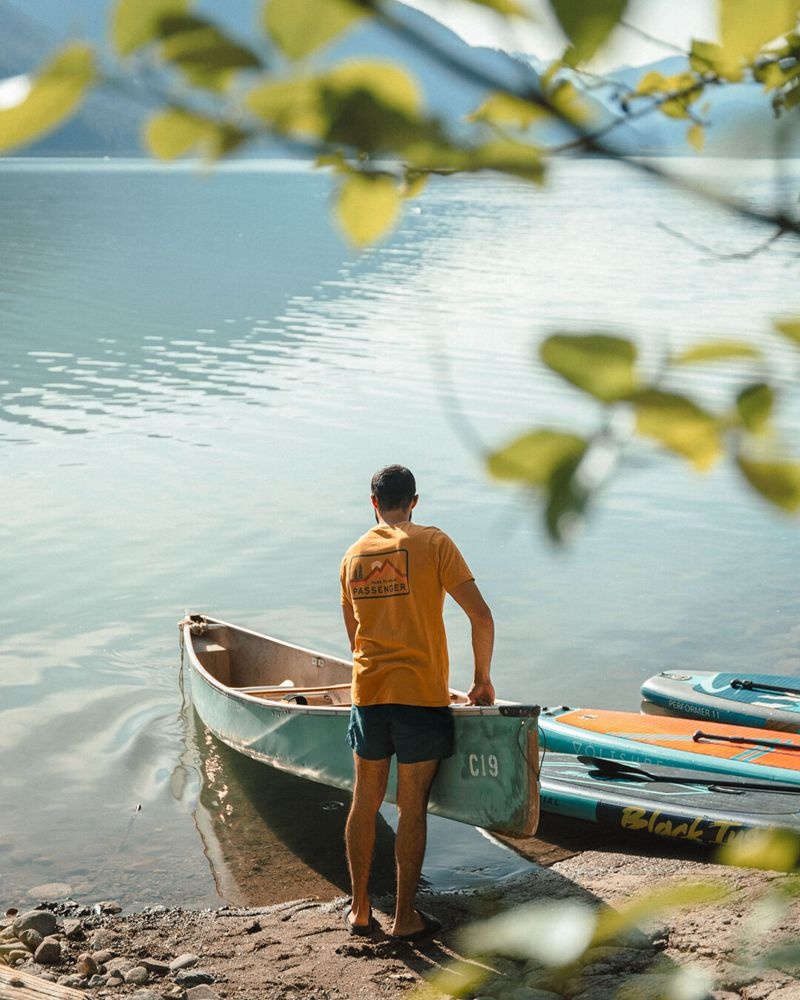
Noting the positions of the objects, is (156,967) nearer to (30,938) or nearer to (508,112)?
(30,938)

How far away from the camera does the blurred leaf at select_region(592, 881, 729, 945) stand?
0.83m

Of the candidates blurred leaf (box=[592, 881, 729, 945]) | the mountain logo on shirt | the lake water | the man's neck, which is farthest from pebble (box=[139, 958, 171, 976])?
blurred leaf (box=[592, 881, 729, 945])

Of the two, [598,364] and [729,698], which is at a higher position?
A: [598,364]

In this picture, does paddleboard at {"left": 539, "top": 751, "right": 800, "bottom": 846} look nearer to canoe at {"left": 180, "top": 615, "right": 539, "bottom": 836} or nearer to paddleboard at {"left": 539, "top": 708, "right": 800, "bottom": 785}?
paddleboard at {"left": 539, "top": 708, "right": 800, "bottom": 785}

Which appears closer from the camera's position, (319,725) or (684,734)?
(319,725)

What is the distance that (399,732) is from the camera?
21.7ft

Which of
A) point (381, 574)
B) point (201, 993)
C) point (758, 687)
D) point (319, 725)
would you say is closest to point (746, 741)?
point (758, 687)

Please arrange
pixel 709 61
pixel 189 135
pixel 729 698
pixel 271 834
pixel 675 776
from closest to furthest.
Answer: pixel 189 135 < pixel 709 61 < pixel 675 776 < pixel 271 834 < pixel 729 698

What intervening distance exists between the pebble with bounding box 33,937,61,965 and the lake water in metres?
1.44

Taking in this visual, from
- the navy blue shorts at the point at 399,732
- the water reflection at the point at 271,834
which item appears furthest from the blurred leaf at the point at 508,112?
the water reflection at the point at 271,834

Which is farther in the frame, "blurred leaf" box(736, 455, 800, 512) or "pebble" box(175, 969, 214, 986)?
"pebble" box(175, 969, 214, 986)

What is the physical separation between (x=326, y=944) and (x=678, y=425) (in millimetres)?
6959

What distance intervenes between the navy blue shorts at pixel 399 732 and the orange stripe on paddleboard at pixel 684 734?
10.6ft

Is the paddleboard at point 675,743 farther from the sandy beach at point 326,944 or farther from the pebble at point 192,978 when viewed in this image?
the pebble at point 192,978
